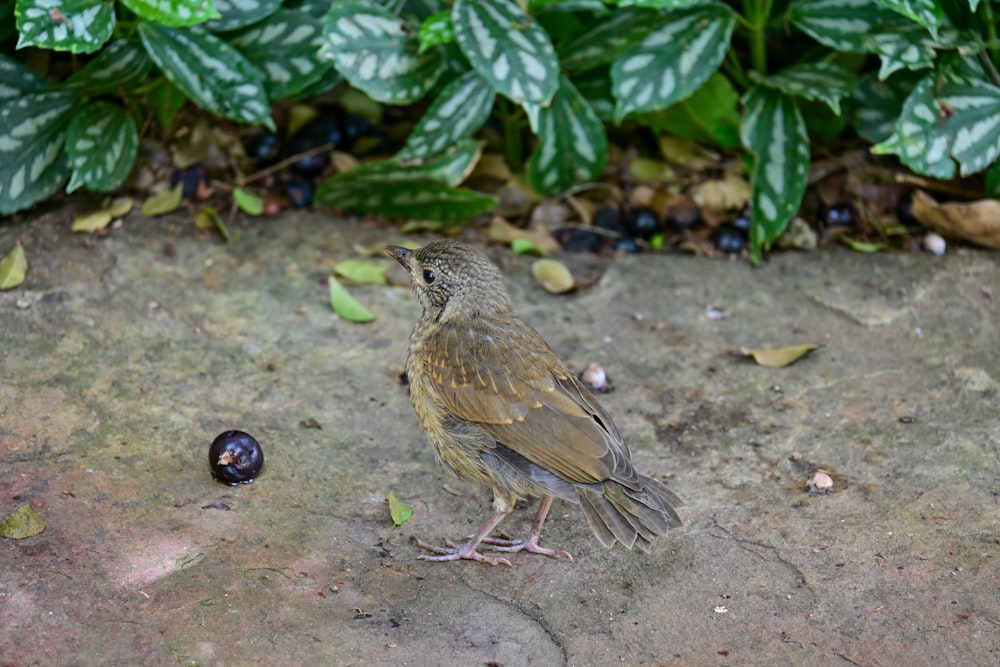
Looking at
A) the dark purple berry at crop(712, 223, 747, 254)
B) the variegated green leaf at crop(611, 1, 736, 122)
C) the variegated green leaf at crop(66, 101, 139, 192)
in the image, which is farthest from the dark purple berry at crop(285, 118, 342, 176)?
the dark purple berry at crop(712, 223, 747, 254)

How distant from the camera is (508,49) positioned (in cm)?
615

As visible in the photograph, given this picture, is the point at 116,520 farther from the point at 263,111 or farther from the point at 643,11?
the point at 643,11

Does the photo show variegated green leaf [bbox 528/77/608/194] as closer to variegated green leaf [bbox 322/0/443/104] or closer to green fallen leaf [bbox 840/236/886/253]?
variegated green leaf [bbox 322/0/443/104]

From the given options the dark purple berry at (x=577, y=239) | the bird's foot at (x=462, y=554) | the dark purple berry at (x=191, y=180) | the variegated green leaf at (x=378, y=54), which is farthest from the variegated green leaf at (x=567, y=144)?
the bird's foot at (x=462, y=554)

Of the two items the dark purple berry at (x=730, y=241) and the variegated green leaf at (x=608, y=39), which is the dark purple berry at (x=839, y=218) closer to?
the dark purple berry at (x=730, y=241)

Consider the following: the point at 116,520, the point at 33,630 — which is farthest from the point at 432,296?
the point at 33,630

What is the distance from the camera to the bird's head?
202 inches

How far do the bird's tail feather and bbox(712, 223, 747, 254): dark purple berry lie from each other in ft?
8.47

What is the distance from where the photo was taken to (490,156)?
731cm

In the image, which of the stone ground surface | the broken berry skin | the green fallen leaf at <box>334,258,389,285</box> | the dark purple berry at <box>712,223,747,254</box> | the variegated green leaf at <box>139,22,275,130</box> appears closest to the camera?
the stone ground surface

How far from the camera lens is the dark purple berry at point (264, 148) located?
23.4 feet

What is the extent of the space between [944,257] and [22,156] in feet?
16.3

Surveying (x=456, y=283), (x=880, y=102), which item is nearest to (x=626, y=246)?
(x=880, y=102)

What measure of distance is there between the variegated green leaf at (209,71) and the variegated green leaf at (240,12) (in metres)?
0.08
